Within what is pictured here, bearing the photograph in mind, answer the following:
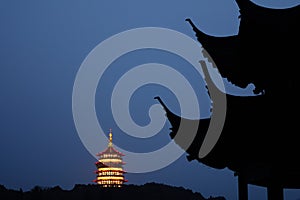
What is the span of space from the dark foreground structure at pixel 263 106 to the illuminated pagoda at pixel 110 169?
2694 inches

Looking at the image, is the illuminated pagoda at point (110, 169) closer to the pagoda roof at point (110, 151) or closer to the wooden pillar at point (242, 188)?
the pagoda roof at point (110, 151)

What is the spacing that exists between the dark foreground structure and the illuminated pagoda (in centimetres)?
6842

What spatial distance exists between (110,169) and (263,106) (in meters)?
70.1

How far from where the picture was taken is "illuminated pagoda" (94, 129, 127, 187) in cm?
7594

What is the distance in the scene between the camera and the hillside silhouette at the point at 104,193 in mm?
47291

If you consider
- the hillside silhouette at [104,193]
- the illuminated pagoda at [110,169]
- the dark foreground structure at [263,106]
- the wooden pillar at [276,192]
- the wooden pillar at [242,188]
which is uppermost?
the illuminated pagoda at [110,169]

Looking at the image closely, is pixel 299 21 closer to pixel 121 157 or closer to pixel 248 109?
pixel 248 109

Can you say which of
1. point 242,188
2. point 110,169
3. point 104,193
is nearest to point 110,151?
point 110,169

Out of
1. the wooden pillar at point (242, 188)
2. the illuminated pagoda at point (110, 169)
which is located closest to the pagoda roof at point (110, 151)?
the illuminated pagoda at point (110, 169)

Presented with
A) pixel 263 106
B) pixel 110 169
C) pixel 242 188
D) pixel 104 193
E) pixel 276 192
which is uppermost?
pixel 110 169

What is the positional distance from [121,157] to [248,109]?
2851 inches

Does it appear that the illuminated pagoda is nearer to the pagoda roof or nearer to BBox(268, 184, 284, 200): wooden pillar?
the pagoda roof

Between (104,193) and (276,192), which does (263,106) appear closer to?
(276,192)

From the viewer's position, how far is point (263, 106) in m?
7.86
